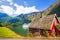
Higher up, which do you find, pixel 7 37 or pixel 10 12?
pixel 10 12

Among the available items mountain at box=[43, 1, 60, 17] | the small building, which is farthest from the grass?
mountain at box=[43, 1, 60, 17]

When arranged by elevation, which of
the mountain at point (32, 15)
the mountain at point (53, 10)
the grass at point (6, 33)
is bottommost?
the grass at point (6, 33)

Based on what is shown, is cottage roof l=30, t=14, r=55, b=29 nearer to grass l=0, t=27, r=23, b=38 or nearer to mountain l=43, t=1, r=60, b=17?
mountain l=43, t=1, r=60, b=17

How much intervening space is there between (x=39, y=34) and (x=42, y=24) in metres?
0.27

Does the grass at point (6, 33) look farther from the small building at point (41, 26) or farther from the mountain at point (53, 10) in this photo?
the mountain at point (53, 10)

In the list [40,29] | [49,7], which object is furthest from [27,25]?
[49,7]

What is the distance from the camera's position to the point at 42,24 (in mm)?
6281

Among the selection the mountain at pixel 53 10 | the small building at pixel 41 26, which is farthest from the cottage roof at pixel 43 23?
the mountain at pixel 53 10

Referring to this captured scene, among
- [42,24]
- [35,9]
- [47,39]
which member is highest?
[35,9]

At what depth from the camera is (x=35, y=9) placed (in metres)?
6.32

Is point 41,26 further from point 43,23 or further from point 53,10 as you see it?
point 53,10

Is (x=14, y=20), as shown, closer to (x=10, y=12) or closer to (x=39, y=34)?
(x=10, y=12)

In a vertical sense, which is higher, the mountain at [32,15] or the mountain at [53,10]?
the mountain at [53,10]

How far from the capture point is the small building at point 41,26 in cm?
624
